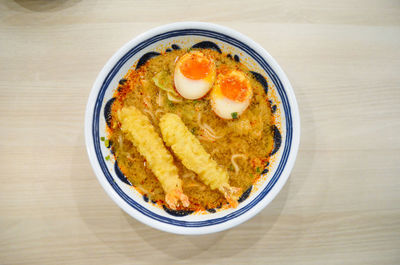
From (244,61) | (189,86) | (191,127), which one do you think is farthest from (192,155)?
(244,61)

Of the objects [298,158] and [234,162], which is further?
[298,158]

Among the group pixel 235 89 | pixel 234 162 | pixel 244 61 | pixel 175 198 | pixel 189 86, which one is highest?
pixel 244 61

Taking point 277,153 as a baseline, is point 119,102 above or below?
below

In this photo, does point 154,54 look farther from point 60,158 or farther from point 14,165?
point 14,165

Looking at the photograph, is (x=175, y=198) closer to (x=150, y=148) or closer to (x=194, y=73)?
(x=150, y=148)

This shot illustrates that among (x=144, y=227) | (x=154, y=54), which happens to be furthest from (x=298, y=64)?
(x=144, y=227)

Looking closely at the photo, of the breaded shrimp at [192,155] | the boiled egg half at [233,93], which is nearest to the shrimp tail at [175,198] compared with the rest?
the breaded shrimp at [192,155]
